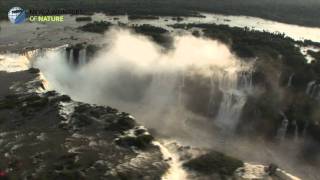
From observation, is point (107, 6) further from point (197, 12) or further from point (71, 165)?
point (71, 165)

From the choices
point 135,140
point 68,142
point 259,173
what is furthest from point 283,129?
point 68,142

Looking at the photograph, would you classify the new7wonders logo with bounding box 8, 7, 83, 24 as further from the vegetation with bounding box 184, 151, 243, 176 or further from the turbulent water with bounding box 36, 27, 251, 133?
the vegetation with bounding box 184, 151, 243, 176

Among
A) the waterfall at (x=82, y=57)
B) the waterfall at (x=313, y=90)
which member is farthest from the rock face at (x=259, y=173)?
the waterfall at (x=82, y=57)

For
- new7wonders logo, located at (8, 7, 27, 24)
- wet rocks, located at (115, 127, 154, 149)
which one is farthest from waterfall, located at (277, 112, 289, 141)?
new7wonders logo, located at (8, 7, 27, 24)

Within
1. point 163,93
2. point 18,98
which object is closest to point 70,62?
point 163,93

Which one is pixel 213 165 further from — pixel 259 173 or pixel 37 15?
pixel 37 15
